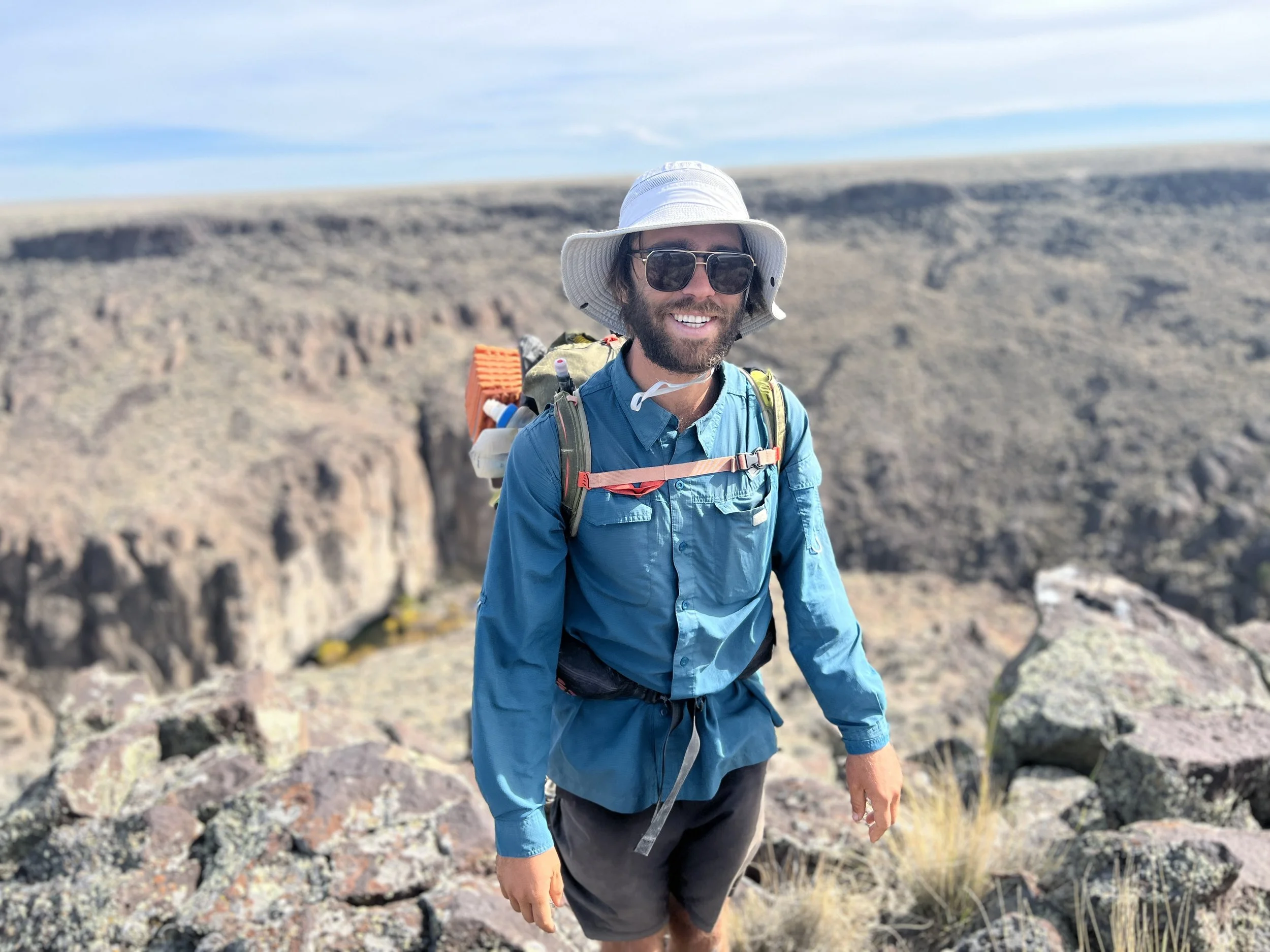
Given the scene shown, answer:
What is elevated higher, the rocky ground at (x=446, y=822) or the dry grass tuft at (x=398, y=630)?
the rocky ground at (x=446, y=822)

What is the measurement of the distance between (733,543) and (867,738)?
27.1 inches

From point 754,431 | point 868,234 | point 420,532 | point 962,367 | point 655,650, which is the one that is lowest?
point 420,532

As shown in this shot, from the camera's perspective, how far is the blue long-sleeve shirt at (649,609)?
220cm

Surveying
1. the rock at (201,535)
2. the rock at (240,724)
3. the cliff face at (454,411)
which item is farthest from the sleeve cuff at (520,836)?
the cliff face at (454,411)

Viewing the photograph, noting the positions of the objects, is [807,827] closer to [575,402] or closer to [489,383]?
[489,383]

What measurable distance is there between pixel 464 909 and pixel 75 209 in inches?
5062

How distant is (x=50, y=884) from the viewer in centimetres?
374

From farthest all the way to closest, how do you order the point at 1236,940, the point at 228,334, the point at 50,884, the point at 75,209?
the point at 75,209, the point at 228,334, the point at 50,884, the point at 1236,940

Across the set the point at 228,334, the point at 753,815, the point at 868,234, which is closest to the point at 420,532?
the point at 228,334

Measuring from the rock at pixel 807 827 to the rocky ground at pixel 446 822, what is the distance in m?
0.01

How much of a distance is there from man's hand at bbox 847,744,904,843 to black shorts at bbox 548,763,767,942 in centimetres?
31

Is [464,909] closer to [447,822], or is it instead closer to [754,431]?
[447,822]

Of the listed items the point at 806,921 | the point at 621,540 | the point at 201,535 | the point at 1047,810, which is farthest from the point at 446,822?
the point at 201,535

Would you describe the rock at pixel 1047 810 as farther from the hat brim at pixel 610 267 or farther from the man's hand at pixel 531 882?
the hat brim at pixel 610 267
